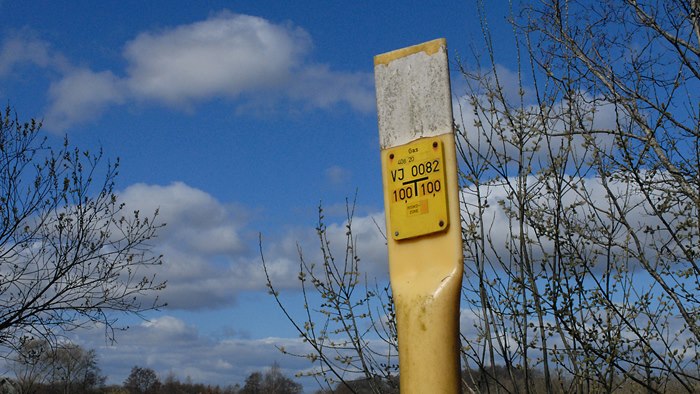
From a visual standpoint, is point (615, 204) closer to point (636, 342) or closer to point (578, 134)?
point (578, 134)

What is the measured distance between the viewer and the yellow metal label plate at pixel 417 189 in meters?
2.00

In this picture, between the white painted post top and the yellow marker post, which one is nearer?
the yellow marker post

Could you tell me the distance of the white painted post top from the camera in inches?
82.3

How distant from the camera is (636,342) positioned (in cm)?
442

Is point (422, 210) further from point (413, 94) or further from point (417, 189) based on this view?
point (413, 94)

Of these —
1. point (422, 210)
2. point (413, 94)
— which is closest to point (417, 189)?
point (422, 210)

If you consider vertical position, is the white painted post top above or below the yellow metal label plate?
above

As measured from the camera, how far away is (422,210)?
2.02 meters

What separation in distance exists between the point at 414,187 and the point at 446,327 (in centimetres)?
41

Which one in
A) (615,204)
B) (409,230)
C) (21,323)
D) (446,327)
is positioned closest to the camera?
(446,327)

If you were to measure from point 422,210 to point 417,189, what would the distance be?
0.23 ft

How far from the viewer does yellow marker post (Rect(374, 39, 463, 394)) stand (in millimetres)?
1896

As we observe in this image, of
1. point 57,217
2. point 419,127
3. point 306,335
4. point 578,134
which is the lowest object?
point 306,335

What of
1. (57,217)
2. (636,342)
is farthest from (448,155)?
(57,217)
